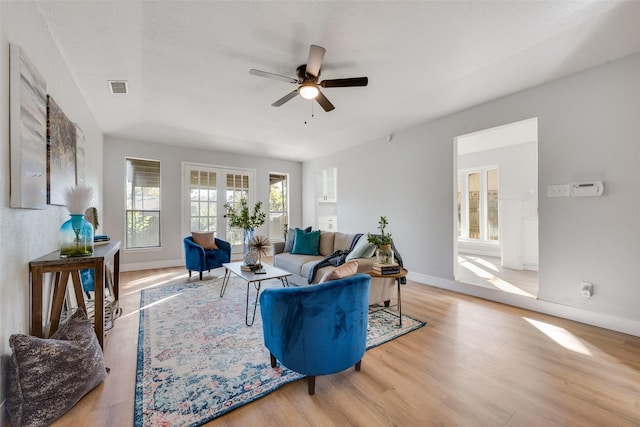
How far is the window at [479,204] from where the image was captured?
639 centimetres

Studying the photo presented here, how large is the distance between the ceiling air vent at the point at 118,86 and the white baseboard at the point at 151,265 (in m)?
3.40

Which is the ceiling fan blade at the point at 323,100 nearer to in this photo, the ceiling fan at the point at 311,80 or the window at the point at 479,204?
the ceiling fan at the point at 311,80

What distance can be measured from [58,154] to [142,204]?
353 cm

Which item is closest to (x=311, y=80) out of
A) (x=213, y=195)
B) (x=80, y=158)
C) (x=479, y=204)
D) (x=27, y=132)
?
(x=27, y=132)

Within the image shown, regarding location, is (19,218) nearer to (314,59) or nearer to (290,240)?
(314,59)

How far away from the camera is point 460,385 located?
1.78 m

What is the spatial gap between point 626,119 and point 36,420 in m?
5.08

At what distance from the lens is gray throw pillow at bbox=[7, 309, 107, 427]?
140 centimetres

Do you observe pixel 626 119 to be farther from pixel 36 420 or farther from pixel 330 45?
pixel 36 420

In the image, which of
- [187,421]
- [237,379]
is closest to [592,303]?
[237,379]

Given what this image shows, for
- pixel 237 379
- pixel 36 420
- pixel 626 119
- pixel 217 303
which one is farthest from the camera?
pixel 217 303

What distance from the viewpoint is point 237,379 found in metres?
1.82

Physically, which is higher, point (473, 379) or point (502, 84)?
point (502, 84)

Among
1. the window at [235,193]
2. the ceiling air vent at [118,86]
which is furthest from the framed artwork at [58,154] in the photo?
the window at [235,193]
